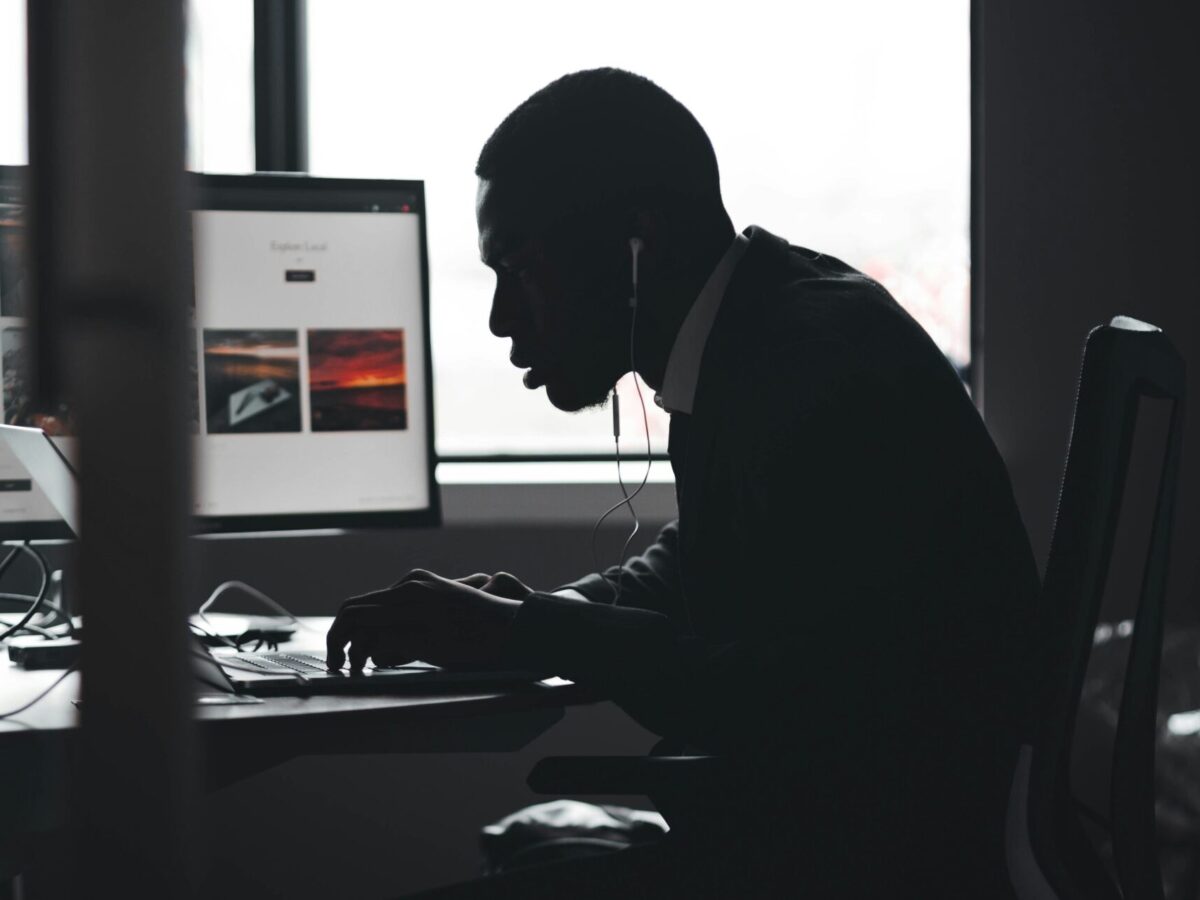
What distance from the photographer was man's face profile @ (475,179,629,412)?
133 cm

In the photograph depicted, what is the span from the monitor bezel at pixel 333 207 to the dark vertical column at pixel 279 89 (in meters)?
0.76

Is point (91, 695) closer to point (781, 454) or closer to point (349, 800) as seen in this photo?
point (781, 454)

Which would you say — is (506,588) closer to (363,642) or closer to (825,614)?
(363,642)

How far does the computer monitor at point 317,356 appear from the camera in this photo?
153cm

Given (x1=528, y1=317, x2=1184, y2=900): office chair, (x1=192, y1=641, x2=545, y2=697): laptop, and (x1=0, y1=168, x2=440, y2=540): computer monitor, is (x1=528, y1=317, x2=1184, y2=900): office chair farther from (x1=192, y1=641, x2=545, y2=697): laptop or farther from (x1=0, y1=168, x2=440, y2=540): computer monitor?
(x1=0, y1=168, x2=440, y2=540): computer monitor

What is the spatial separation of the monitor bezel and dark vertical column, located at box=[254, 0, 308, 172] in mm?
764

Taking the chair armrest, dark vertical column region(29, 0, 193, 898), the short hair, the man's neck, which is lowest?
the chair armrest

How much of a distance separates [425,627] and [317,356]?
63 centimetres

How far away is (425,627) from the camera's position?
106 cm

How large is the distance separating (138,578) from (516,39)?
2.14 m

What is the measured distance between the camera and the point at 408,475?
157 centimetres

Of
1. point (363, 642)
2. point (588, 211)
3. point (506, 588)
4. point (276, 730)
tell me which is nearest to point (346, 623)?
point (363, 642)

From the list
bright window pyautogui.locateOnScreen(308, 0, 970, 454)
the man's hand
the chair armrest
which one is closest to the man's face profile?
the man's hand

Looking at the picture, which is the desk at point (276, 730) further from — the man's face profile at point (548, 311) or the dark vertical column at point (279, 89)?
the dark vertical column at point (279, 89)
